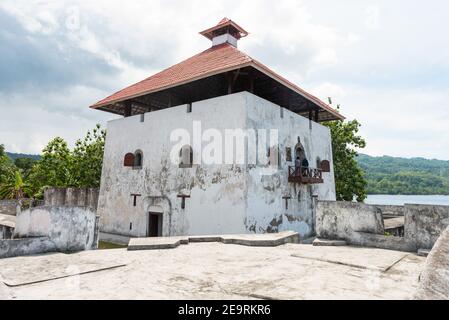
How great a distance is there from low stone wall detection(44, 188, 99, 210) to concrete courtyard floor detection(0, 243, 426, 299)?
12.8 m

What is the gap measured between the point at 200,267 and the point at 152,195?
31.4 ft

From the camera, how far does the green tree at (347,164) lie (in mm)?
20828

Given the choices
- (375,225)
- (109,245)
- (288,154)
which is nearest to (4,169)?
(109,245)

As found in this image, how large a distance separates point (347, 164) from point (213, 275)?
780 inches

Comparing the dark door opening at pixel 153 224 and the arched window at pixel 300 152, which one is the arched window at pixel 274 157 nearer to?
the arched window at pixel 300 152

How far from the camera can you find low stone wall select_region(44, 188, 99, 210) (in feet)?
55.2

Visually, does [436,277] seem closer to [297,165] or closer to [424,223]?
[424,223]

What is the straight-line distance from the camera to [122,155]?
1484 cm

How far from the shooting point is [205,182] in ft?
37.1

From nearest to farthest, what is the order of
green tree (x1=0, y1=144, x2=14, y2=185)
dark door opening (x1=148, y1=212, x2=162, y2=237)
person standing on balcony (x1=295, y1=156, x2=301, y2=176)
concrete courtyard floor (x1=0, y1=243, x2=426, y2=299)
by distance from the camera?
concrete courtyard floor (x1=0, y1=243, x2=426, y2=299) < person standing on balcony (x1=295, y1=156, x2=301, y2=176) < dark door opening (x1=148, y1=212, x2=162, y2=237) < green tree (x1=0, y1=144, x2=14, y2=185)

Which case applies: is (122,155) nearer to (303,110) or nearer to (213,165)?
(213,165)

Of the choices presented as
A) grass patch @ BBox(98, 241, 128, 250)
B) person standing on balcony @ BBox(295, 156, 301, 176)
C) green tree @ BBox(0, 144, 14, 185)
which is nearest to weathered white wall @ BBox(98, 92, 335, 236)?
person standing on balcony @ BBox(295, 156, 301, 176)

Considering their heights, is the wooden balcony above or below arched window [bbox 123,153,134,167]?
below

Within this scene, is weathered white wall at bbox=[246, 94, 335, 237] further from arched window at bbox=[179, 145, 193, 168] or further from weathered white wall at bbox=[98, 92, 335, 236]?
arched window at bbox=[179, 145, 193, 168]
